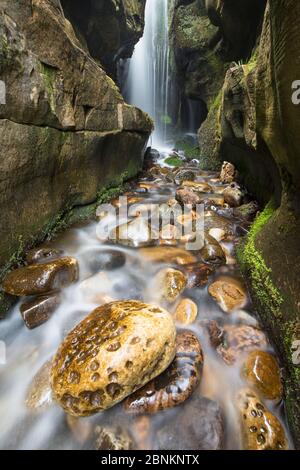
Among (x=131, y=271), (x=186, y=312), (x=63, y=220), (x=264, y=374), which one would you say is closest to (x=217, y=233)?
(x=131, y=271)

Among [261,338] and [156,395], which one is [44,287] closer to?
[156,395]

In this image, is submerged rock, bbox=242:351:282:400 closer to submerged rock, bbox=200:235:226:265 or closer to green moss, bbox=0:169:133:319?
submerged rock, bbox=200:235:226:265

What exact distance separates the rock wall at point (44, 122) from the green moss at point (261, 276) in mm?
2903

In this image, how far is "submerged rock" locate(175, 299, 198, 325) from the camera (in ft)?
8.50

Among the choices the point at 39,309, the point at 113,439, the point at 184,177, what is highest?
the point at 184,177

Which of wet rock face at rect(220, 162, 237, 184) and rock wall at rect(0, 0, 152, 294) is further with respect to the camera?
wet rock face at rect(220, 162, 237, 184)

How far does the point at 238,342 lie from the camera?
233 cm

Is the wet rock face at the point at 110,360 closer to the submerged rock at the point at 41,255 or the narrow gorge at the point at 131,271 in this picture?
the narrow gorge at the point at 131,271

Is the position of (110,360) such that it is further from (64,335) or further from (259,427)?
(259,427)

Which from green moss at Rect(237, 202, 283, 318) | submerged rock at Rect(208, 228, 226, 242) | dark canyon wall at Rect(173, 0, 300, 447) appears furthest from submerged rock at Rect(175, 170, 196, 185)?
green moss at Rect(237, 202, 283, 318)

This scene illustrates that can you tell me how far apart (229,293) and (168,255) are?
42.9 inches

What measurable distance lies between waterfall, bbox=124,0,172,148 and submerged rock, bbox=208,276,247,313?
16.7 metres

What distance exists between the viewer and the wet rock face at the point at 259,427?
1599mm

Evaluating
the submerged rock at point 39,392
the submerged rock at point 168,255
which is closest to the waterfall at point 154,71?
the submerged rock at point 168,255
